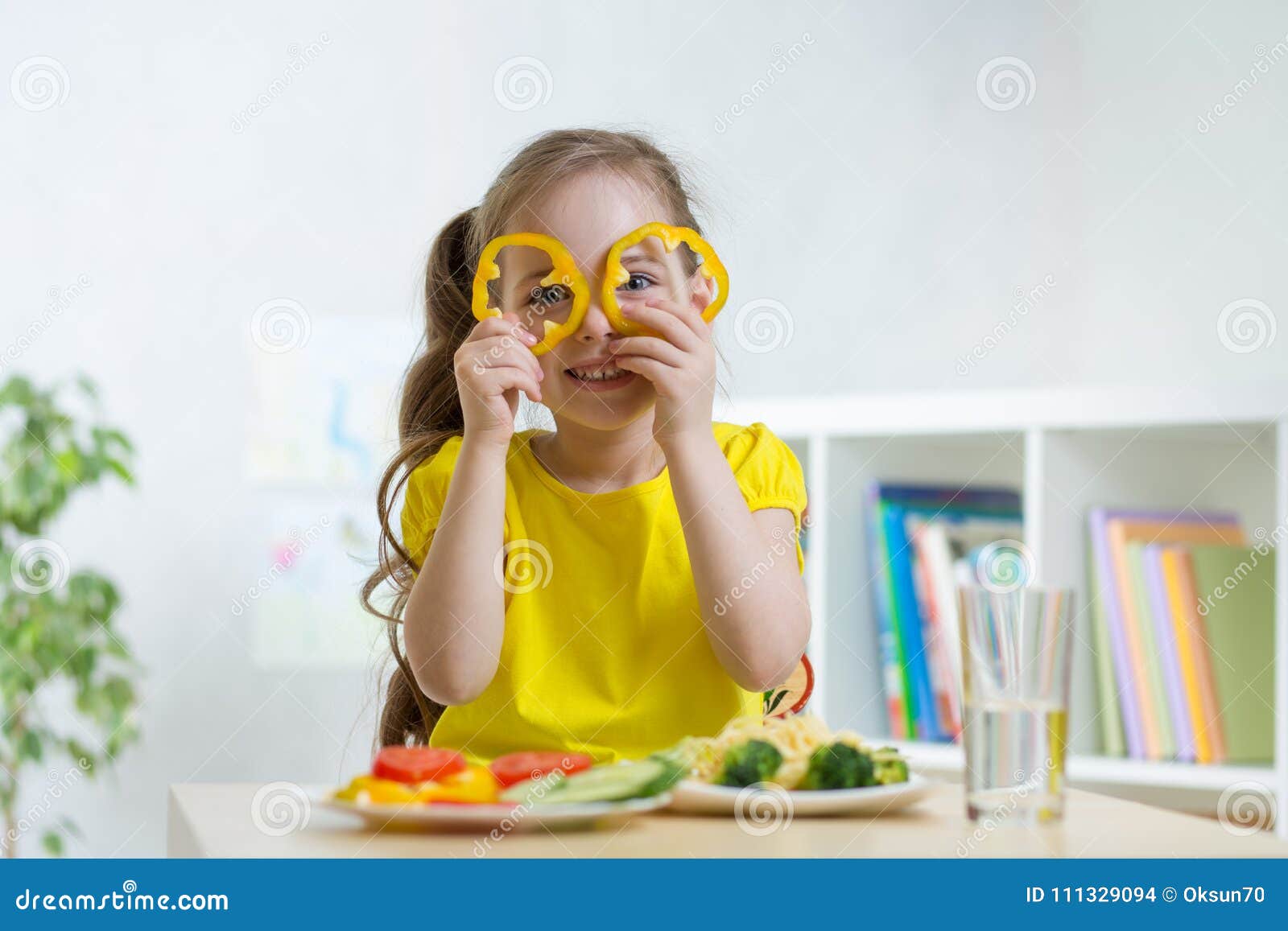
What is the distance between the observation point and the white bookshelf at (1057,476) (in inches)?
77.9

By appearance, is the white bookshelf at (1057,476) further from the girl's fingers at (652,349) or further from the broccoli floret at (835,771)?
the broccoli floret at (835,771)

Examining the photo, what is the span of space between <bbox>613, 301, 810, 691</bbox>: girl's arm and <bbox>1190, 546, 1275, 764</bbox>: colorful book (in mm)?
1134

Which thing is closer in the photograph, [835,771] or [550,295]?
[835,771]

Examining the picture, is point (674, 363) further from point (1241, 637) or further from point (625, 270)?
point (1241, 637)

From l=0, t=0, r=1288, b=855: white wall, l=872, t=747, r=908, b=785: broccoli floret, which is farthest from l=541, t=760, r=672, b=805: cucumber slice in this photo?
Result: l=0, t=0, r=1288, b=855: white wall

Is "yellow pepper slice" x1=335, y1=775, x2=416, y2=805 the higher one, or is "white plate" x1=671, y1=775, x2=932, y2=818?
"white plate" x1=671, y1=775, x2=932, y2=818

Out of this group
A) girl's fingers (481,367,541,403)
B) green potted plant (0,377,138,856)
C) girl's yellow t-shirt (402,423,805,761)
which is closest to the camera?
girl's fingers (481,367,541,403)

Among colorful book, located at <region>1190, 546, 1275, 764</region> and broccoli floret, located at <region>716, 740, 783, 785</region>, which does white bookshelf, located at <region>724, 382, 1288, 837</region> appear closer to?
colorful book, located at <region>1190, 546, 1275, 764</region>

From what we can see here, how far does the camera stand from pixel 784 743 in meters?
0.80

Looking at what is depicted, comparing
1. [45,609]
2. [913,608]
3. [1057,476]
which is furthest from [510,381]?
[45,609]

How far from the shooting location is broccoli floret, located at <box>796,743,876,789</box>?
0.77 metres


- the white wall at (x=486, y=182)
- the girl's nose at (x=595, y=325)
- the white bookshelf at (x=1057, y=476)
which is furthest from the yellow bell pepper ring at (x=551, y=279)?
the white wall at (x=486, y=182)

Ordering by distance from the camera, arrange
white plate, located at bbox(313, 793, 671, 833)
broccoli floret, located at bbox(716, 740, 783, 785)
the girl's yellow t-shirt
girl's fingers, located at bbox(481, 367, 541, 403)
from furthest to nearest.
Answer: the girl's yellow t-shirt
girl's fingers, located at bbox(481, 367, 541, 403)
broccoli floret, located at bbox(716, 740, 783, 785)
white plate, located at bbox(313, 793, 671, 833)

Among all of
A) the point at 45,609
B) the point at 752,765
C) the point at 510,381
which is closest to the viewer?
the point at 752,765
